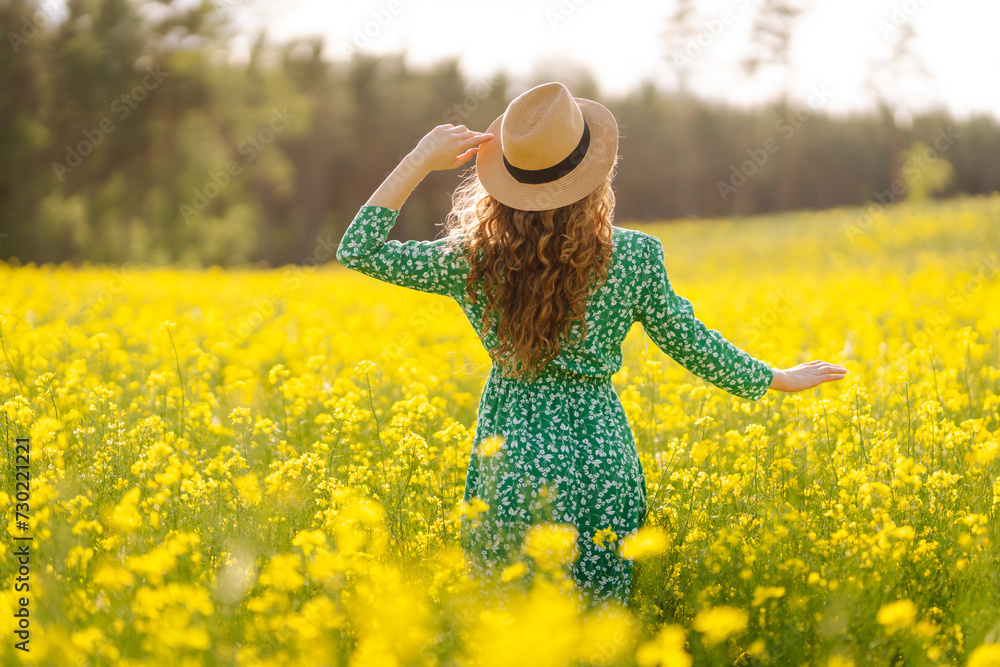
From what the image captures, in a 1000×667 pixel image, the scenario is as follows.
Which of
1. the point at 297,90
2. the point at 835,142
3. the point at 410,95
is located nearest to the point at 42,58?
the point at 297,90

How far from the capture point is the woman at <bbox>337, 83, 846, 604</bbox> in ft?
6.34

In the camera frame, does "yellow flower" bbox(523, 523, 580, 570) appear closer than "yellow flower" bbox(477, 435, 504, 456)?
Yes

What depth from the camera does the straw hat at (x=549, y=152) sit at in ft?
6.27

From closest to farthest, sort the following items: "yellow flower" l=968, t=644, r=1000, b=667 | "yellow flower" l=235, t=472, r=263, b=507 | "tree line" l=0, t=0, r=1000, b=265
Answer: "yellow flower" l=968, t=644, r=1000, b=667 → "yellow flower" l=235, t=472, r=263, b=507 → "tree line" l=0, t=0, r=1000, b=265

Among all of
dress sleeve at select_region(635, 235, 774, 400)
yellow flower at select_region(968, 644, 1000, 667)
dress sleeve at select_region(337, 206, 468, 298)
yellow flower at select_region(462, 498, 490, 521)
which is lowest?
yellow flower at select_region(462, 498, 490, 521)

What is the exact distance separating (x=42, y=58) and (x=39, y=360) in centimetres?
1907

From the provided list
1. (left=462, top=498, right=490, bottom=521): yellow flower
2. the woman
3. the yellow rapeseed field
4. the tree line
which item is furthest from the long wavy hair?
the tree line

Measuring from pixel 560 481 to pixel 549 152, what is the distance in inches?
36.3

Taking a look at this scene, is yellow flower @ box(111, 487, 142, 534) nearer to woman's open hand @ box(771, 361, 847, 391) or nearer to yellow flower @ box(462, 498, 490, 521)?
yellow flower @ box(462, 498, 490, 521)

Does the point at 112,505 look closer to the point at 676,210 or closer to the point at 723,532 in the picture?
the point at 723,532

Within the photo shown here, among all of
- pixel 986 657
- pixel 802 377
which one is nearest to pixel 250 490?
pixel 802 377

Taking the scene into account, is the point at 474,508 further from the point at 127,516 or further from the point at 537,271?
the point at 127,516

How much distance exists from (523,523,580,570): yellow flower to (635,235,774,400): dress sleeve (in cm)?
64

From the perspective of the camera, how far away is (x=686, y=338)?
205 centimetres
